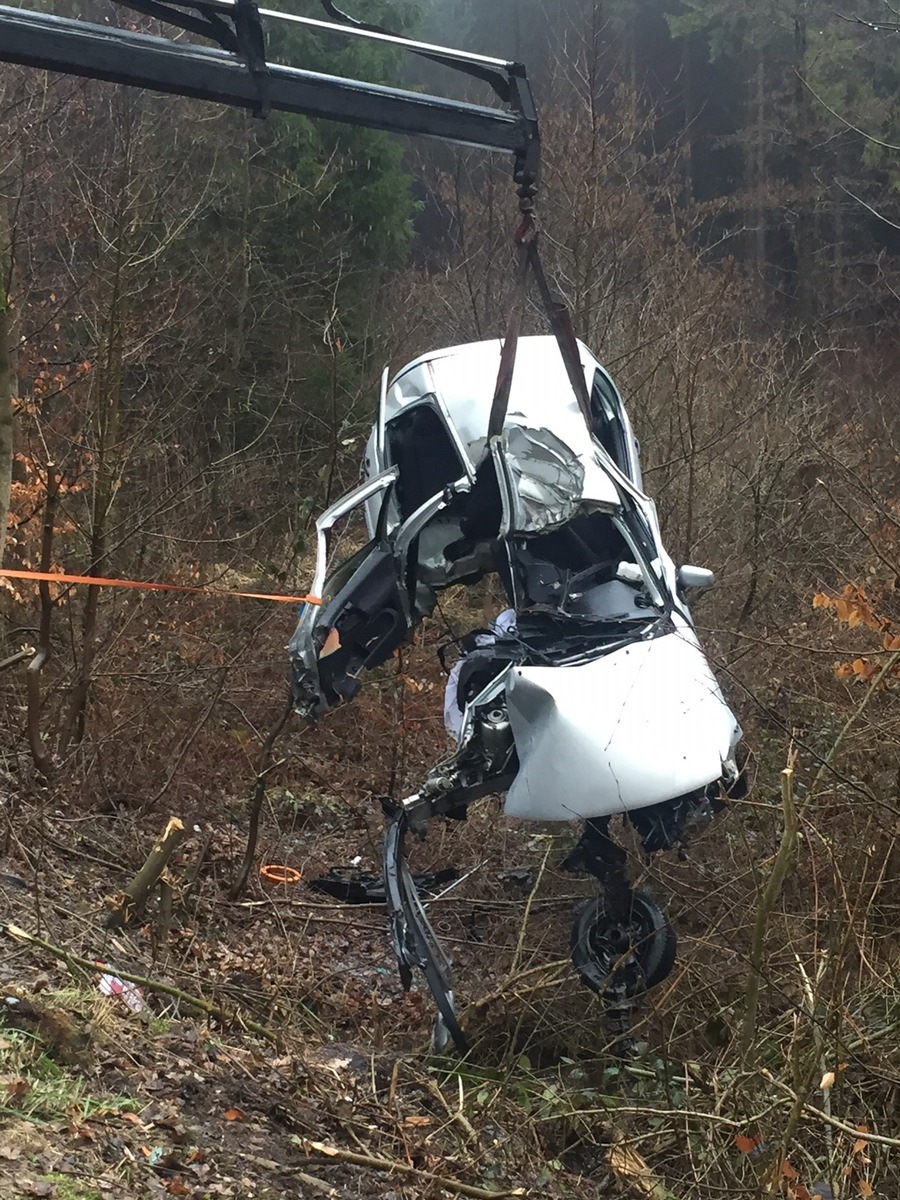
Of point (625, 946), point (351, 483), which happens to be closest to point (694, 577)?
point (625, 946)

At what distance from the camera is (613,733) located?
480cm

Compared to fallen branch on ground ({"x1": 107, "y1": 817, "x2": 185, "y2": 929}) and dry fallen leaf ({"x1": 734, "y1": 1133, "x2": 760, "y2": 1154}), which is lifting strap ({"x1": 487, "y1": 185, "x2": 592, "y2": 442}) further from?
dry fallen leaf ({"x1": 734, "y1": 1133, "x2": 760, "y2": 1154})

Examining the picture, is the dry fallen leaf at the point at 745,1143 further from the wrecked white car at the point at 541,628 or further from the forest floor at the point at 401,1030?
the wrecked white car at the point at 541,628

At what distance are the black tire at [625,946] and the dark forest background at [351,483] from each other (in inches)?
6.3

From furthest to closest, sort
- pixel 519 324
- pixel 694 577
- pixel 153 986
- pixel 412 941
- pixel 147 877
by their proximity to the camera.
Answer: pixel 147 877 → pixel 694 577 → pixel 519 324 → pixel 412 941 → pixel 153 986

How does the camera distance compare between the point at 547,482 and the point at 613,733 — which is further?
the point at 547,482

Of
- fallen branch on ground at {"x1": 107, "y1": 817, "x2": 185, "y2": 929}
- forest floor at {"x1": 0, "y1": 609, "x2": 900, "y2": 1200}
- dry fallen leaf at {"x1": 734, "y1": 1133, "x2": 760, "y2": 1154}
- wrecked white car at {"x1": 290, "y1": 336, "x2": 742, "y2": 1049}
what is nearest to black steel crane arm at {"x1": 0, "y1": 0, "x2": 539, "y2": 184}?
wrecked white car at {"x1": 290, "y1": 336, "x2": 742, "y2": 1049}

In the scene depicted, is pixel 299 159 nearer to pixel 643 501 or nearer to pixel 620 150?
pixel 620 150

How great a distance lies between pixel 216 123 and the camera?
667 inches

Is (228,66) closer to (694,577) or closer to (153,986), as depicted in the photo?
(694,577)

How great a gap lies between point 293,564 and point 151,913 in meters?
6.00

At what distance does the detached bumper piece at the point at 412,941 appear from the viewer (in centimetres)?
511

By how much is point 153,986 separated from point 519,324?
11.0 ft

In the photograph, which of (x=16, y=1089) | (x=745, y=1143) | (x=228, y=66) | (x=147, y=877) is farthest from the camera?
(x=147, y=877)
